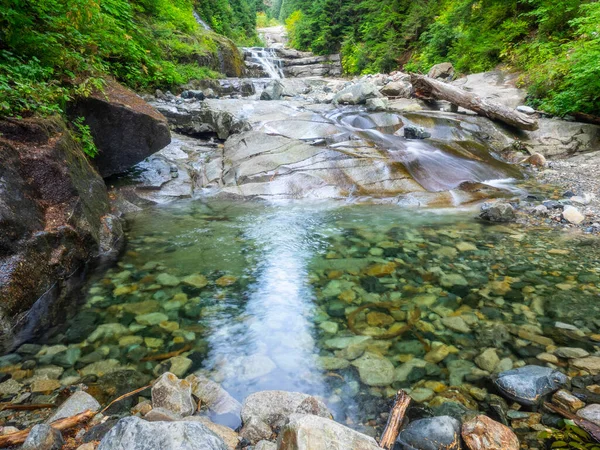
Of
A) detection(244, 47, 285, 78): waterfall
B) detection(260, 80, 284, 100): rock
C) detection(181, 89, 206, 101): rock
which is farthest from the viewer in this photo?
detection(244, 47, 285, 78): waterfall

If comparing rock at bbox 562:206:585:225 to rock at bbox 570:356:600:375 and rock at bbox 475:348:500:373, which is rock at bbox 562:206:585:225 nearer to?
rock at bbox 570:356:600:375

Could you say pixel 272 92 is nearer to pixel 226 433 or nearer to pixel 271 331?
pixel 271 331

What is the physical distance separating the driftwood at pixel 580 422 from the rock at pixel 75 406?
261cm

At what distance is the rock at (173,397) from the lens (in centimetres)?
190

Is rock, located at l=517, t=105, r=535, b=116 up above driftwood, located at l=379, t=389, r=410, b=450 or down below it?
above

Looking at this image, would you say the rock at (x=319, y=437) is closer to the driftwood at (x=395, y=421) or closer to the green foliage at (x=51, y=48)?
the driftwood at (x=395, y=421)

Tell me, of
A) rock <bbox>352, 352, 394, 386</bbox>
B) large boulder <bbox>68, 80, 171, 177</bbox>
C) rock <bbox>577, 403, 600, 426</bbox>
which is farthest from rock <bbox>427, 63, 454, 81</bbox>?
rock <bbox>577, 403, 600, 426</bbox>

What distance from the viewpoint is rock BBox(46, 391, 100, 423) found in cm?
179

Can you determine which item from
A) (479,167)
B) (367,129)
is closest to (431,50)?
(367,129)

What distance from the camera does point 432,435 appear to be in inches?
66.5

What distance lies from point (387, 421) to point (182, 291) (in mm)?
2273

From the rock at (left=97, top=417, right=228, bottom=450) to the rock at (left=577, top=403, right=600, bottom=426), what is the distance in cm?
193

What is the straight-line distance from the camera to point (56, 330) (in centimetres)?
269

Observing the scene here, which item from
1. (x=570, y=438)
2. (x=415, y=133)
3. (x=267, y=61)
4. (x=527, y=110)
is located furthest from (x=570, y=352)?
Result: (x=267, y=61)
